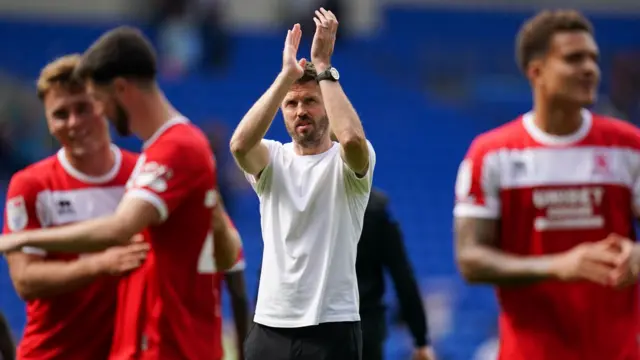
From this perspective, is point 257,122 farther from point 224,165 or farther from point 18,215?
point 224,165

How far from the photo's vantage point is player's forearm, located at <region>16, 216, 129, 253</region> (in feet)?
14.8

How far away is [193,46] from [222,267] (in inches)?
450

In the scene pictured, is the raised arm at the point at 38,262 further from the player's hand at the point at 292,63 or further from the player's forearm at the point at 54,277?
the player's hand at the point at 292,63

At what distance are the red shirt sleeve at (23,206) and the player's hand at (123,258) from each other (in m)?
0.66

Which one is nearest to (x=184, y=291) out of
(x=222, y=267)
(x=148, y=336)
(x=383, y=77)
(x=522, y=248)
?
(x=148, y=336)

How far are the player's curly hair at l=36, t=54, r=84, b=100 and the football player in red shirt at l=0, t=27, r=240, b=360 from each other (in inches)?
15.7

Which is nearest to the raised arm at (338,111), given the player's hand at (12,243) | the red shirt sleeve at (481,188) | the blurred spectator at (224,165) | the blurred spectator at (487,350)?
Result: the red shirt sleeve at (481,188)

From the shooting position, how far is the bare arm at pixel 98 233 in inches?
178

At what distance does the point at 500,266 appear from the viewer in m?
4.30

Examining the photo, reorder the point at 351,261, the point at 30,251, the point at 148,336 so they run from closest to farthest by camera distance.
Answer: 1. the point at 351,261
2. the point at 148,336
3. the point at 30,251

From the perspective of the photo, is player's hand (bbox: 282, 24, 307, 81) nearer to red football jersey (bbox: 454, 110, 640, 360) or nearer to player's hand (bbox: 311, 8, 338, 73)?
player's hand (bbox: 311, 8, 338, 73)

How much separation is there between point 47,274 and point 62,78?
3.12ft

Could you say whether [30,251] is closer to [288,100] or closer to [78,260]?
[78,260]

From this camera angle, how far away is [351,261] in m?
4.29
